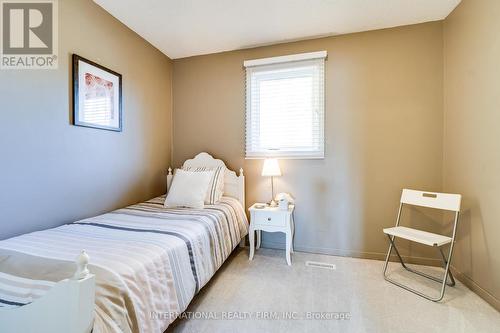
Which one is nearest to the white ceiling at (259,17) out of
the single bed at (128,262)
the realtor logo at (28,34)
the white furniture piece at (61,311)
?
the realtor logo at (28,34)

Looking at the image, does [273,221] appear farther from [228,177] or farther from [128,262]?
[128,262]

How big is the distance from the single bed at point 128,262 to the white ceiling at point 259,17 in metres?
1.85

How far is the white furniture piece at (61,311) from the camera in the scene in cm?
66

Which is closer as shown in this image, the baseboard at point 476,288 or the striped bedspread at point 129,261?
the striped bedspread at point 129,261

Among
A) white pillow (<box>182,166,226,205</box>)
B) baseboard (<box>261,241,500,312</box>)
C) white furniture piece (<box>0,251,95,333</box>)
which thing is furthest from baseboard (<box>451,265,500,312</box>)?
white furniture piece (<box>0,251,95,333</box>)

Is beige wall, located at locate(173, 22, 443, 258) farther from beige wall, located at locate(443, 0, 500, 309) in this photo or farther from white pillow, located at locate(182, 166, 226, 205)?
white pillow, located at locate(182, 166, 226, 205)

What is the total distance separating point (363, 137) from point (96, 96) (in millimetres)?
2633

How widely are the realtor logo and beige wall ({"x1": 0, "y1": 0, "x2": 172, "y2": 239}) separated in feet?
0.17

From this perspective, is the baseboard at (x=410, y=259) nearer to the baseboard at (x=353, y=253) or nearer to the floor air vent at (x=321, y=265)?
the baseboard at (x=353, y=253)

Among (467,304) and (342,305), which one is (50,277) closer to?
(342,305)

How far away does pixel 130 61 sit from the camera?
2367 millimetres

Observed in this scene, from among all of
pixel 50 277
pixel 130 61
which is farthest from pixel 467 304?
pixel 130 61

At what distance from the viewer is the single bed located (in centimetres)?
86

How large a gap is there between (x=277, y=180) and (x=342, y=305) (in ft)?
4.52
